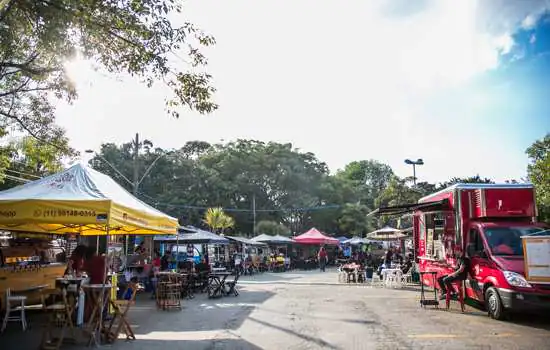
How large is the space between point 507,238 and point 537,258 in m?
1.48

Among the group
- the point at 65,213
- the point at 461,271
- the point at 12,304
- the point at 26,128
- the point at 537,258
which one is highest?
the point at 26,128

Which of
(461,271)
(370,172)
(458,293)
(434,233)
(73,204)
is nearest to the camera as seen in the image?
(73,204)

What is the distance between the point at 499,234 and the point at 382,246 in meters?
34.7

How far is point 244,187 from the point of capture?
46156 mm

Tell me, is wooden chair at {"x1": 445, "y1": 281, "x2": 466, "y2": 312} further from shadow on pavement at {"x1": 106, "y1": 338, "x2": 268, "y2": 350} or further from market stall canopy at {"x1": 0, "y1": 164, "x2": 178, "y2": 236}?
market stall canopy at {"x1": 0, "y1": 164, "x2": 178, "y2": 236}

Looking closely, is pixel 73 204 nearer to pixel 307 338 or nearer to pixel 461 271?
pixel 307 338

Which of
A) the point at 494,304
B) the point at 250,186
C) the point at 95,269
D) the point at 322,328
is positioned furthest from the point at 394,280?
the point at 250,186

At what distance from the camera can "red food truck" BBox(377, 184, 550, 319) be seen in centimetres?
884

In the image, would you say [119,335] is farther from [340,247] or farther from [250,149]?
[250,149]

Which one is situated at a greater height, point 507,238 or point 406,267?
point 507,238

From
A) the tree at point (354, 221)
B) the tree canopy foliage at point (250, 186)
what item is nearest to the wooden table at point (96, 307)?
the tree canopy foliage at point (250, 186)

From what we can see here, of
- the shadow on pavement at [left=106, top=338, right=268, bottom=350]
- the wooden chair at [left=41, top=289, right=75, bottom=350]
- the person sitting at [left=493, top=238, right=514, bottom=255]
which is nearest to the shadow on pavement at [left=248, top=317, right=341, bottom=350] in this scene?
the shadow on pavement at [left=106, top=338, right=268, bottom=350]

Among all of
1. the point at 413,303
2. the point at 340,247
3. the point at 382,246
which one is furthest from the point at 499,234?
the point at 382,246

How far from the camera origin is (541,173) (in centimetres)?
2438
